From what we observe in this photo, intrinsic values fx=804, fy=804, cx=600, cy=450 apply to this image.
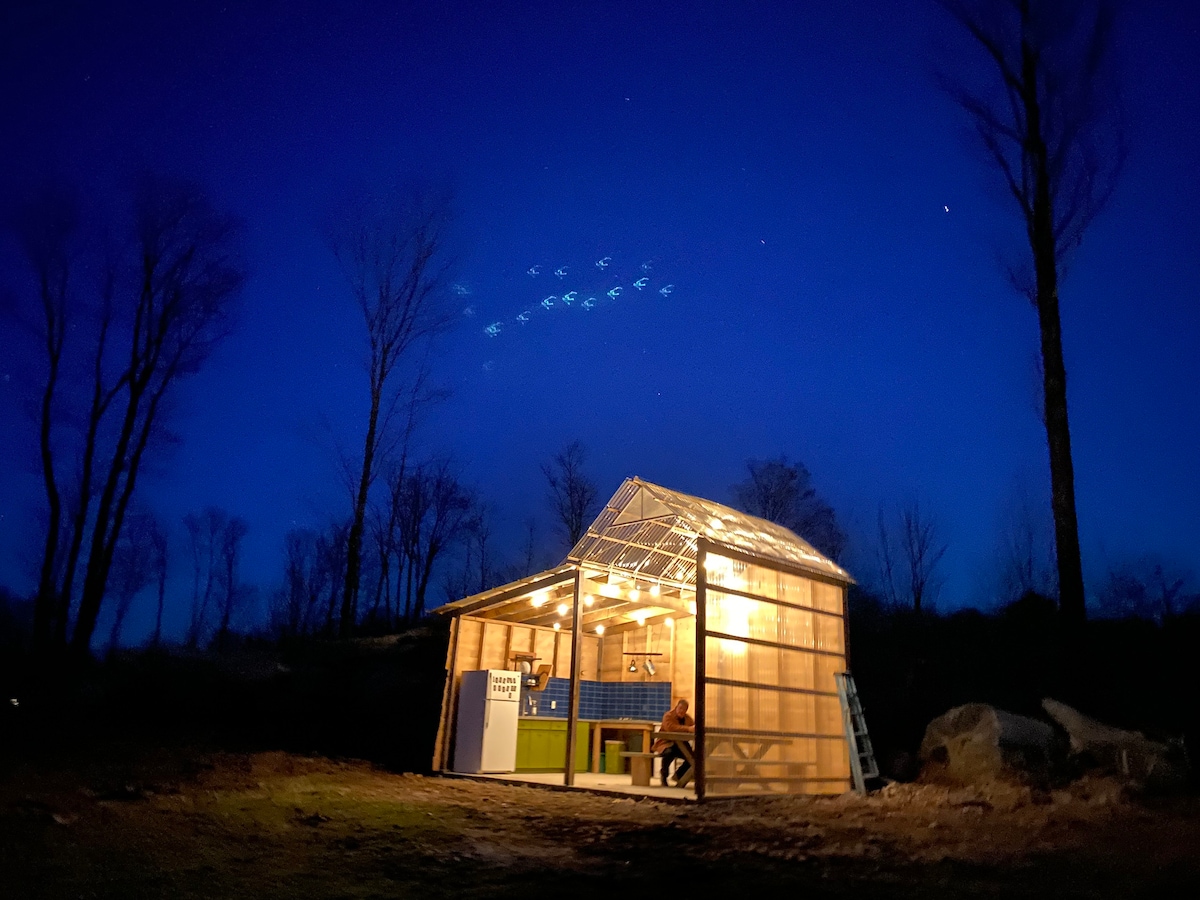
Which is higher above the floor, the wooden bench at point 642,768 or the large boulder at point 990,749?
the large boulder at point 990,749

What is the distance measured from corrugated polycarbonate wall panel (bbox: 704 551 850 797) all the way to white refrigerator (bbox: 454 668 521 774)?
14.1ft

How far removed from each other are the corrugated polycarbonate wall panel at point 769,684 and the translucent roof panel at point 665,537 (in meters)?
0.59

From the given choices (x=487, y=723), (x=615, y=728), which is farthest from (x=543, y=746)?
(x=487, y=723)

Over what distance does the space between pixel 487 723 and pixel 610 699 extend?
3.61 metres

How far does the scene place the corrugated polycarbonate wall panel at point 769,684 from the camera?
10.4 metres

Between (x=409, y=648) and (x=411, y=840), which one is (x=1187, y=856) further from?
(x=409, y=648)

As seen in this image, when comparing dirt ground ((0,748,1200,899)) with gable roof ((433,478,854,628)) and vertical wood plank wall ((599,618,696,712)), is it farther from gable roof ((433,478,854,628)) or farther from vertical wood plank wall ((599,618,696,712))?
vertical wood plank wall ((599,618,696,712))

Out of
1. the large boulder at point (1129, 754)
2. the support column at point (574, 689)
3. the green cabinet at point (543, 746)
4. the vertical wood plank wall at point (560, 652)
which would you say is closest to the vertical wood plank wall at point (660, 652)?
the vertical wood plank wall at point (560, 652)

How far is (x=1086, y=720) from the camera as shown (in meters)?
11.0

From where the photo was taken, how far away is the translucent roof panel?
1212 centimetres

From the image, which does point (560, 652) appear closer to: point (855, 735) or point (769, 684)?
point (769, 684)

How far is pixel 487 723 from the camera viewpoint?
1299 centimetres

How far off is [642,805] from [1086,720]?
634cm

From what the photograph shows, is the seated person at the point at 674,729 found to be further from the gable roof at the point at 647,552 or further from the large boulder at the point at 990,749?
the large boulder at the point at 990,749
